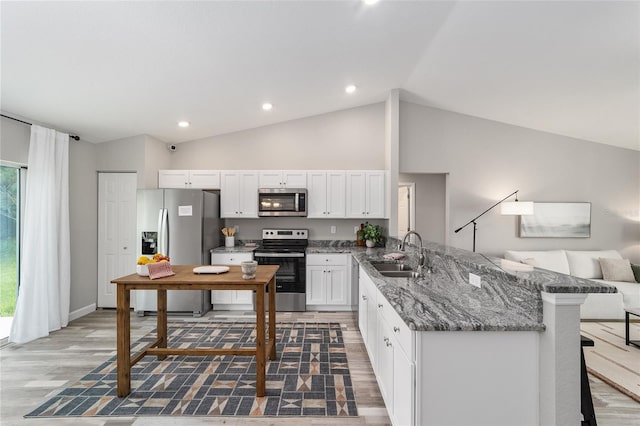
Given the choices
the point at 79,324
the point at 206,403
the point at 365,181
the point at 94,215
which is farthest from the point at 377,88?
the point at 79,324

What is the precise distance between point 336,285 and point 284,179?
1790mm

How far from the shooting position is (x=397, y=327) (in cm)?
178

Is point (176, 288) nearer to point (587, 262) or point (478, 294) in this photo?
point (478, 294)

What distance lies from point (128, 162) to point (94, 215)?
0.92 m

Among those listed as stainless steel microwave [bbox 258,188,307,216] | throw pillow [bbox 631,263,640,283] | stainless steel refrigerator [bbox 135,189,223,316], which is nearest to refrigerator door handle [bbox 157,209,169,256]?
stainless steel refrigerator [bbox 135,189,223,316]

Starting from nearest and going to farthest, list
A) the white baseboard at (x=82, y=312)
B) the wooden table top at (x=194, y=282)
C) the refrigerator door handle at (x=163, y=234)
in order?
the wooden table top at (x=194, y=282) → the white baseboard at (x=82, y=312) → the refrigerator door handle at (x=163, y=234)

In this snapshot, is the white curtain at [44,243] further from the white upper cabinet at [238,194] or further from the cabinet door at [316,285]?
the cabinet door at [316,285]

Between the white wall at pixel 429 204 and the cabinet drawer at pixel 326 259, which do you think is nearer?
the cabinet drawer at pixel 326 259

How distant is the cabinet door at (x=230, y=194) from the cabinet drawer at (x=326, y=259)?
136 cm

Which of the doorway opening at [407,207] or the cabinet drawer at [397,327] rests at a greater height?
the doorway opening at [407,207]

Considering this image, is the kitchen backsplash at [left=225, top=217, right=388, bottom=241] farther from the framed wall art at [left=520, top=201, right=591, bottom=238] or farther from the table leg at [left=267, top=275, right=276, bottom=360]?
the framed wall art at [left=520, top=201, right=591, bottom=238]

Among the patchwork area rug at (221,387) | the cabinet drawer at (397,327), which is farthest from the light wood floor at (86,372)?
the cabinet drawer at (397,327)

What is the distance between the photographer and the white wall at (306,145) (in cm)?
511

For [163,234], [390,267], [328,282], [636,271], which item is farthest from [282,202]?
[636,271]
